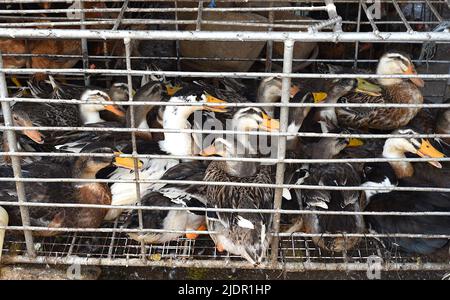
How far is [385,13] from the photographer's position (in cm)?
641

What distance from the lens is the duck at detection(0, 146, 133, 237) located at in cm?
381

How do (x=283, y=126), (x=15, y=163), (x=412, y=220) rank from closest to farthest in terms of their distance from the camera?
(x=283, y=126)
(x=15, y=163)
(x=412, y=220)

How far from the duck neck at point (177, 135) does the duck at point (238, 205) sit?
0.54 metres

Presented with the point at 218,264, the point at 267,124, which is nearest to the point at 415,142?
the point at 267,124

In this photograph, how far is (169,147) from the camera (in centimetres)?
453

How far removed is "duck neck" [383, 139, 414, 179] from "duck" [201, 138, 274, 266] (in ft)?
3.23

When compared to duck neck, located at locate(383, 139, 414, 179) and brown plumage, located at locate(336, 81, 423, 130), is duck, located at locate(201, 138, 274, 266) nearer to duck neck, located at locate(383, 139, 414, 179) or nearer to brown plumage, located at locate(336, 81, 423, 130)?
duck neck, located at locate(383, 139, 414, 179)

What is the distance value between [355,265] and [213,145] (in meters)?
1.32

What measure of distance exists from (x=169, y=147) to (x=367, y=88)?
1834 millimetres

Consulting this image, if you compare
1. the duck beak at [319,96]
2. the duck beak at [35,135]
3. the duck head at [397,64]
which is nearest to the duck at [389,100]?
the duck head at [397,64]

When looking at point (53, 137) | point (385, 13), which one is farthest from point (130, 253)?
point (385, 13)

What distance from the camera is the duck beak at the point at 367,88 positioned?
4.95 meters

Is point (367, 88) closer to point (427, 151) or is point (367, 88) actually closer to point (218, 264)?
point (427, 151)
